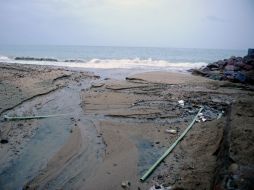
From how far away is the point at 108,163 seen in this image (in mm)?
5539

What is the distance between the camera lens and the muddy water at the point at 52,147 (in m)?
4.93

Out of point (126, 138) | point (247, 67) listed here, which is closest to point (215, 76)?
point (247, 67)

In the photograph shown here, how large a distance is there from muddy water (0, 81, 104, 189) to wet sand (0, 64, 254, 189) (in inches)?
0.8

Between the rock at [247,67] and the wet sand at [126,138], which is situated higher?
the rock at [247,67]

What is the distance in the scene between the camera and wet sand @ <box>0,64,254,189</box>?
15.6ft

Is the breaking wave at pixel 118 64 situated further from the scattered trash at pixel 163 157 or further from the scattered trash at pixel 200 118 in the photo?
the scattered trash at pixel 163 157

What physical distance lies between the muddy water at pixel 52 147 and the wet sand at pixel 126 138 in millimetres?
21

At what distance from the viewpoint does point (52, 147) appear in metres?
6.26

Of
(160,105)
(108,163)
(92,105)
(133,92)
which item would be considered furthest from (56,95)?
(108,163)

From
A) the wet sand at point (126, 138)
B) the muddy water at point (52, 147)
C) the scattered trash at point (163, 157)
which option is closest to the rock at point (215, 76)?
the wet sand at point (126, 138)

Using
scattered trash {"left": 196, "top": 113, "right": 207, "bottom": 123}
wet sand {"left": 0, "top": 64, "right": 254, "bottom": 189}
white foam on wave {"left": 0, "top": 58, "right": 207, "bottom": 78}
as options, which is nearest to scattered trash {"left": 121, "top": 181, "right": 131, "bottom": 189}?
wet sand {"left": 0, "top": 64, "right": 254, "bottom": 189}

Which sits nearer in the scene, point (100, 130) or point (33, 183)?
point (33, 183)

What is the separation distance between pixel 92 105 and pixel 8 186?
5342mm

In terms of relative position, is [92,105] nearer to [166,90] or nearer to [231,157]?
[166,90]
